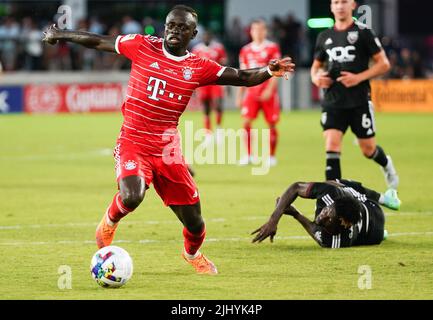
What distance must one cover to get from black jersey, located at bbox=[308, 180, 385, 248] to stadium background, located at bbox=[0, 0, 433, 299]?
170 millimetres

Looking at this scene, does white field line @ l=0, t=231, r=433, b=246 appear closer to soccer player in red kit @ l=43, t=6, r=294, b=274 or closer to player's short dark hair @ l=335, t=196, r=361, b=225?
player's short dark hair @ l=335, t=196, r=361, b=225

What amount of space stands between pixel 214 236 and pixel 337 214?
181cm

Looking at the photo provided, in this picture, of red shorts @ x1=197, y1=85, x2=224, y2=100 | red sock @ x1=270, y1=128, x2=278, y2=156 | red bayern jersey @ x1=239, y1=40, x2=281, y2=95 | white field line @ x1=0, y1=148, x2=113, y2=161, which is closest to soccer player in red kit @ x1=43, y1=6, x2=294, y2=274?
red sock @ x1=270, y1=128, x2=278, y2=156

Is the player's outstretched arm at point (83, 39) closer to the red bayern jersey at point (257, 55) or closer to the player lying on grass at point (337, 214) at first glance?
the player lying on grass at point (337, 214)

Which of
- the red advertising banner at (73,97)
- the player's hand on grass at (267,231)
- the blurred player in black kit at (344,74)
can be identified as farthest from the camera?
the red advertising banner at (73,97)

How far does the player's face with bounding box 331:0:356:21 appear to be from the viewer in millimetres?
12562

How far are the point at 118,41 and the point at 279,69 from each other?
140 cm

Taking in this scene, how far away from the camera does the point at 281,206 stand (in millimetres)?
10047

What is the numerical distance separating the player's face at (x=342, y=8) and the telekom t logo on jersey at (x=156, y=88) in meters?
4.11

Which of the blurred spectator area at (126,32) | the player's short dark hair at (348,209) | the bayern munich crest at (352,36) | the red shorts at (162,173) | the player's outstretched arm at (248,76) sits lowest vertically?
the player's short dark hair at (348,209)

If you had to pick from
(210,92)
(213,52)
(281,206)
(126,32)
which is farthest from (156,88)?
(126,32)

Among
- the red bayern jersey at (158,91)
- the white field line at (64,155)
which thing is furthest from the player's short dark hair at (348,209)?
the white field line at (64,155)

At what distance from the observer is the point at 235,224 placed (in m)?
12.2

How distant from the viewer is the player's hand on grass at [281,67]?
351 inches
